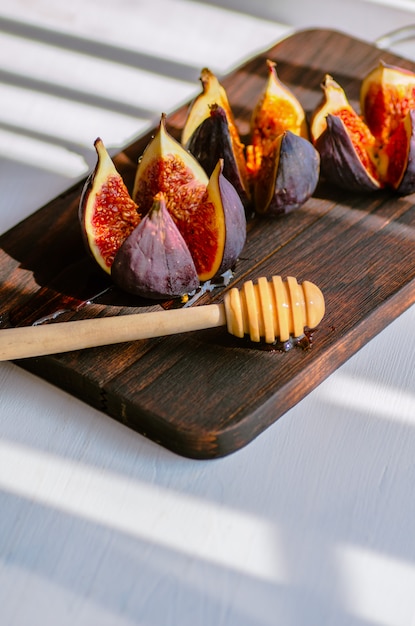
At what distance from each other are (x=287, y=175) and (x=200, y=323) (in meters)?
0.34

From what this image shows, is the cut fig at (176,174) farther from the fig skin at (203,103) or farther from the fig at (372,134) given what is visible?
the fig at (372,134)

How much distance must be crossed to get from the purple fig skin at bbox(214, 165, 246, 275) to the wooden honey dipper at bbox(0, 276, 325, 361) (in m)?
0.11

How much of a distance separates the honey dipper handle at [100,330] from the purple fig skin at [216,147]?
1.04 ft

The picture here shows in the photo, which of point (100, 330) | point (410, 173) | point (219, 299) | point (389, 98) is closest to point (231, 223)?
point (219, 299)

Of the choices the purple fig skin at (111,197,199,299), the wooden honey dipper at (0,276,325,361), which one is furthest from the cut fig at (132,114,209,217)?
the wooden honey dipper at (0,276,325,361)

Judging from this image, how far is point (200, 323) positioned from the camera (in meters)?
1.42

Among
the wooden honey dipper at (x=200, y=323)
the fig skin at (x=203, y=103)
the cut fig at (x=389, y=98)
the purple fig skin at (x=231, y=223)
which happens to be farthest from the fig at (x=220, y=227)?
the cut fig at (x=389, y=98)

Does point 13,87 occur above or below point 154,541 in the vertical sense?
above

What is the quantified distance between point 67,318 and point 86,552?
0.41 metres

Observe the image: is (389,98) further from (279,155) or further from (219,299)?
(219,299)

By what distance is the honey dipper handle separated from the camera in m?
1.40

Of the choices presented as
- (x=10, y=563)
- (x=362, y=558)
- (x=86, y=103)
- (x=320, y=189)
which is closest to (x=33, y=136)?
(x=86, y=103)

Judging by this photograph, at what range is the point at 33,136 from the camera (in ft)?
6.84

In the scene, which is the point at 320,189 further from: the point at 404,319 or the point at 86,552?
the point at 86,552
